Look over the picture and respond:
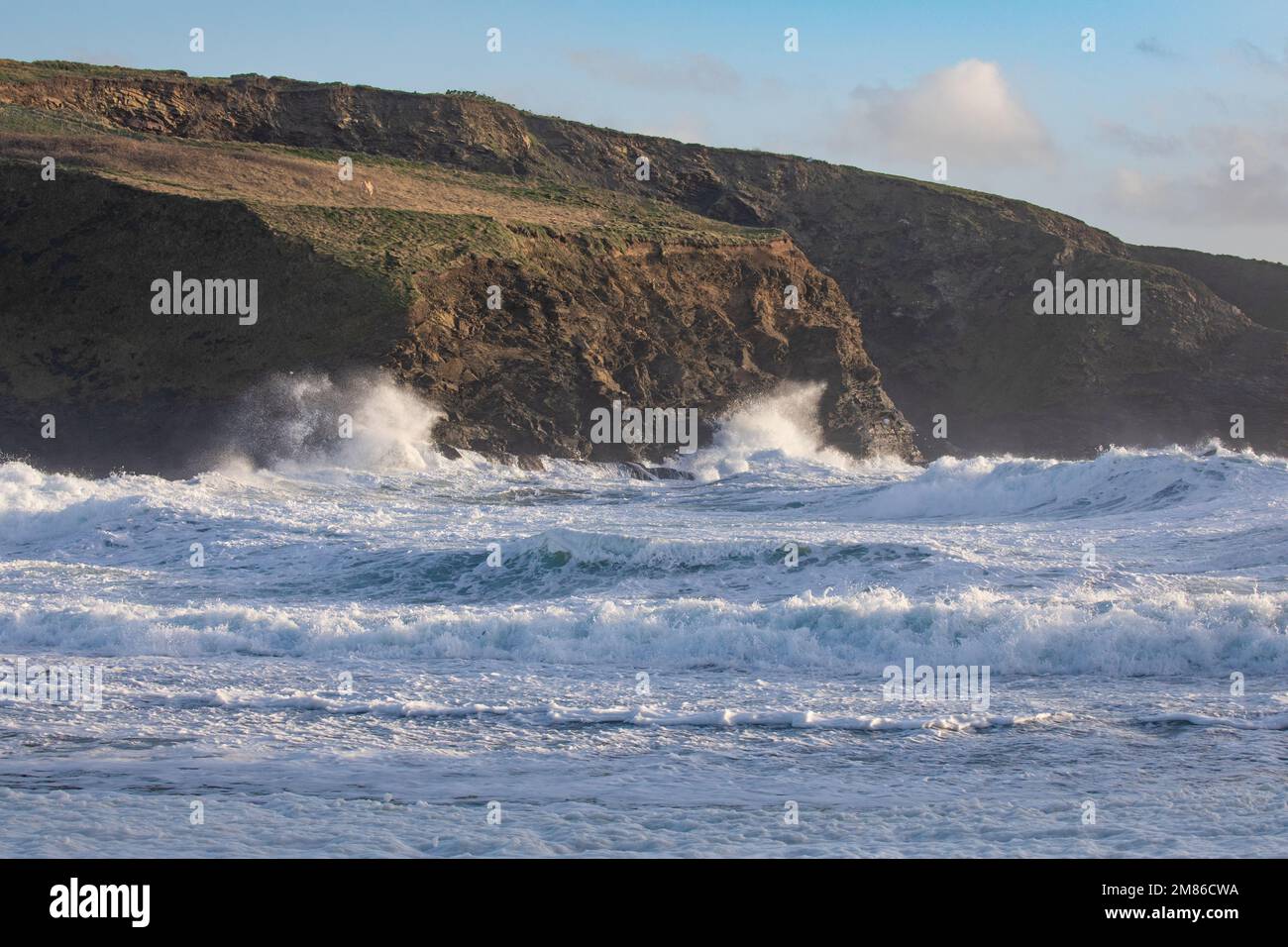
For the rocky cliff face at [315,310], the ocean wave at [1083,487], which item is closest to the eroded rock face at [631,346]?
the rocky cliff face at [315,310]

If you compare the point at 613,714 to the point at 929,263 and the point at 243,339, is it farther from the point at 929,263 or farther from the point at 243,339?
the point at 929,263

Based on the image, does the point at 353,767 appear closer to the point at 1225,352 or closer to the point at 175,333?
the point at 175,333

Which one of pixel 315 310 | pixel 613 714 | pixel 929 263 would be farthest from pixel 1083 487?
pixel 929 263

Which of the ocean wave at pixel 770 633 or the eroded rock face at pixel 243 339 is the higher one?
the eroded rock face at pixel 243 339

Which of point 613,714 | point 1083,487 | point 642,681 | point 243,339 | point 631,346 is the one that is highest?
point 631,346

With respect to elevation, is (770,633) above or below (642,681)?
above

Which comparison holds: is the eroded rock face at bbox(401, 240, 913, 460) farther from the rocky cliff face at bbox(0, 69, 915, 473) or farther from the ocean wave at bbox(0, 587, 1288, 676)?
the ocean wave at bbox(0, 587, 1288, 676)

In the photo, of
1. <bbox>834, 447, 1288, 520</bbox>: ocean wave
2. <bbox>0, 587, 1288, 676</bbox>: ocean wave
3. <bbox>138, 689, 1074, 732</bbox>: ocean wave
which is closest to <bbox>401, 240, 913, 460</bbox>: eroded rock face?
<bbox>834, 447, 1288, 520</bbox>: ocean wave

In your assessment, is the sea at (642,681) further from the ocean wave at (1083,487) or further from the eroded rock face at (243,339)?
the eroded rock face at (243,339)
